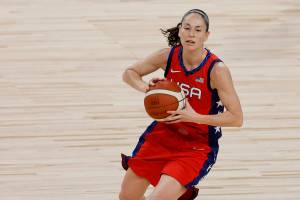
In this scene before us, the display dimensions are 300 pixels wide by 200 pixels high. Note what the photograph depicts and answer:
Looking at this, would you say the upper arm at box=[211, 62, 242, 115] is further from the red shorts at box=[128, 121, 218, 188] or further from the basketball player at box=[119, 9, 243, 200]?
the red shorts at box=[128, 121, 218, 188]

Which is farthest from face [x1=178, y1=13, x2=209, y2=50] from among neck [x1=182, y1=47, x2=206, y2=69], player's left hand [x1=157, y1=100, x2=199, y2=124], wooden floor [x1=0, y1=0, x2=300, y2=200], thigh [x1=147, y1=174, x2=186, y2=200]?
wooden floor [x1=0, y1=0, x2=300, y2=200]

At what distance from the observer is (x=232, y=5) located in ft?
51.1

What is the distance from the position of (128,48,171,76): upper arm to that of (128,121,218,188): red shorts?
41 cm

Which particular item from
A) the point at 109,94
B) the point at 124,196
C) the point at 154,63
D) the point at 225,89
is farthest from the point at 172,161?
the point at 109,94

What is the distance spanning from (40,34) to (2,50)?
86 centimetres

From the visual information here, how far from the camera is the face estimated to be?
7281 millimetres

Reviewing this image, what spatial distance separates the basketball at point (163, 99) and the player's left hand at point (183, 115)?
25 millimetres

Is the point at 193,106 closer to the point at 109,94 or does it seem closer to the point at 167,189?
the point at 167,189

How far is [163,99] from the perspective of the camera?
7.21 metres

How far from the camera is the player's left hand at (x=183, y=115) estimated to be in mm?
7145

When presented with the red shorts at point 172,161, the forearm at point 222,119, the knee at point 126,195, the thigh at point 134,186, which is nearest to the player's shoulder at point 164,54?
the red shorts at point 172,161

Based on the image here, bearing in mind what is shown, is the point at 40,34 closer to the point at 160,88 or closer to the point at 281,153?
the point at 281,153

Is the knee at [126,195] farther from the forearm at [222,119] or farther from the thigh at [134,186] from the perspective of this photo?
the forearm at [222,119]

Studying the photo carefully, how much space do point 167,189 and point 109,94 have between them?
167 inches
